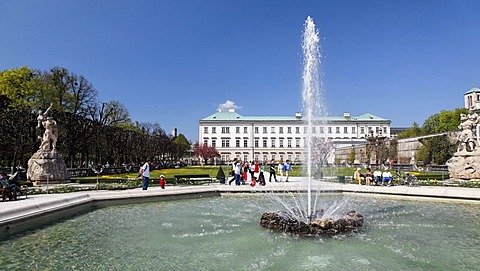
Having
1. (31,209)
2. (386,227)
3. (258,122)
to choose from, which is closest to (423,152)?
(386,227)

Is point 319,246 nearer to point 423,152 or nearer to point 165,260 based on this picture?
point 165,260

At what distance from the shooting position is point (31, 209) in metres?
9.14

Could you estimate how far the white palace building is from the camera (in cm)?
9162

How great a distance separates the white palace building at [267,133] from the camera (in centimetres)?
9162

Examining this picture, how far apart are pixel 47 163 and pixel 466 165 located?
81.8ft

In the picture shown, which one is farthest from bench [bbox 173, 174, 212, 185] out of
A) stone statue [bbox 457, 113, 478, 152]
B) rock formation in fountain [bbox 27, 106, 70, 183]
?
stone statue [bbox 457, 113, 478, 152]

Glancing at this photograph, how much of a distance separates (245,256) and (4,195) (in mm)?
9458

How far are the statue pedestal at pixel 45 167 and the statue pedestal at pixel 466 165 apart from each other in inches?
959

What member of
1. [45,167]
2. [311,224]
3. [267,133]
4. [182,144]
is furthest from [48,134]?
[267,133]

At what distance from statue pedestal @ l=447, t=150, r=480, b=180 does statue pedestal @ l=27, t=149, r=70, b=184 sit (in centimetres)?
2436

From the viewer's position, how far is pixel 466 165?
2038cm

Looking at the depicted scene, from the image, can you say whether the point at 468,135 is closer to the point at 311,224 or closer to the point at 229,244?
the point at 311,224

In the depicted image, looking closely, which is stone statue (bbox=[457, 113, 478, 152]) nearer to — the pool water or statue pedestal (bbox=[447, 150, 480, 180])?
statue pedestal (bbox=[447, 150, 480, 180])

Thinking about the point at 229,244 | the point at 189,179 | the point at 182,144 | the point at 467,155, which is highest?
the point at 182,144
